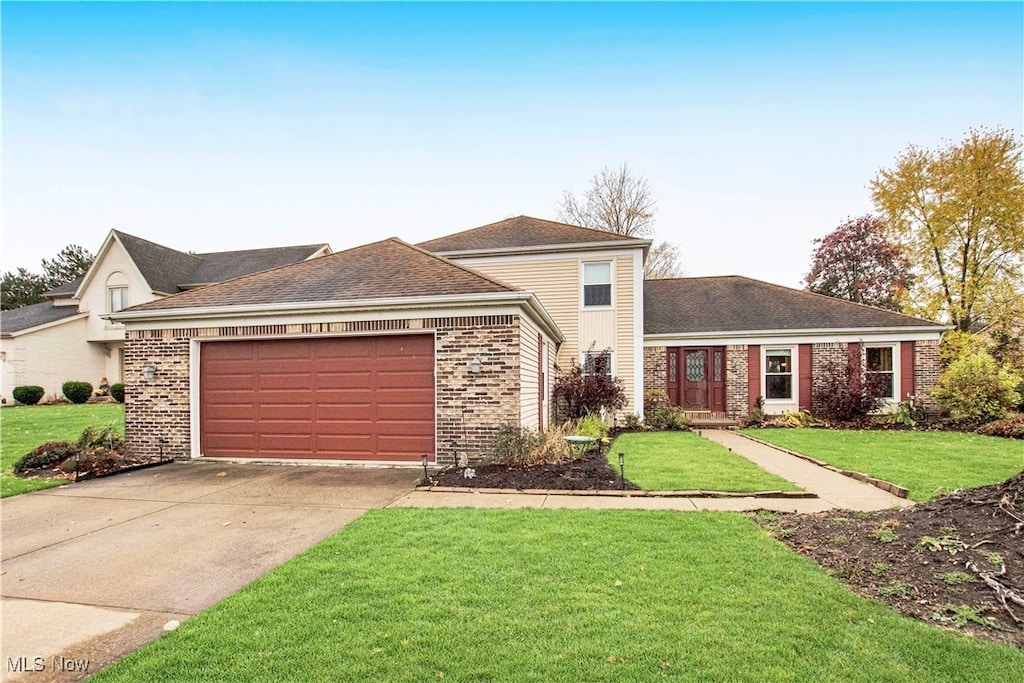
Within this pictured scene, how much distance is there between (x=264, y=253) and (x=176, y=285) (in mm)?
4524

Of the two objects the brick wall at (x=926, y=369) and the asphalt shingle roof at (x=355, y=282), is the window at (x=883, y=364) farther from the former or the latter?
the asphalt shingle roof at (x=355, y=282)

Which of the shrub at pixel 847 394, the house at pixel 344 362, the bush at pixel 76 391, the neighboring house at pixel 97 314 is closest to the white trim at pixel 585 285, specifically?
the house at pixel 344 362

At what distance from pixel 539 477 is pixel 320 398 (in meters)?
4.46

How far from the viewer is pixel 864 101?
10.8 metres

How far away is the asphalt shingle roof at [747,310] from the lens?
1526cm

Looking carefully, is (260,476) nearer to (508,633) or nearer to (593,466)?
(593,466)

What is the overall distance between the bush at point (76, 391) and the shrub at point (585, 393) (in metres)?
23.2

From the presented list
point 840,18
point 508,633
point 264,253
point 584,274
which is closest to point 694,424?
point 584,274

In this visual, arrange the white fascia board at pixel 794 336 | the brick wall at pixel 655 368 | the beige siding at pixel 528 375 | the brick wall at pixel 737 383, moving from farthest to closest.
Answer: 1. the brick wall at pixel 655 368
2. the brick wall at pixel 737 383
3. the white fascia board at pixel 794 336
4. the beige siding at pixel 528 375

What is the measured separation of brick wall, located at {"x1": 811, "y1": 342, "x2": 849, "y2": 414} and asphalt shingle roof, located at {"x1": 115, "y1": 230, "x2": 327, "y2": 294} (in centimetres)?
2358

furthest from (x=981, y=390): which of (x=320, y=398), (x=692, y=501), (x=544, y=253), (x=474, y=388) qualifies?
(x=320, y=398)

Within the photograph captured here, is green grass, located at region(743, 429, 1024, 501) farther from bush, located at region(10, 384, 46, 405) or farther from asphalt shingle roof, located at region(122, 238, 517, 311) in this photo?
bush, located at region(10, 384, 46, 405)

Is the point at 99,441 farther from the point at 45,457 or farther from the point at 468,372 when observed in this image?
the point at 468,372

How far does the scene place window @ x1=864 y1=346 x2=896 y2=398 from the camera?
49.4 ft
